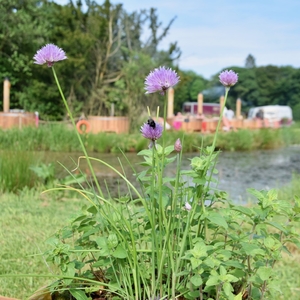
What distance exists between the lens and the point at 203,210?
836mm

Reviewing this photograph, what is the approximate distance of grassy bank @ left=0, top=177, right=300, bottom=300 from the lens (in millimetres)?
1571

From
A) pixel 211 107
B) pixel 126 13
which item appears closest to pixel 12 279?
pixel 126 13

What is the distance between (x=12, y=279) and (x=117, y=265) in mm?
859

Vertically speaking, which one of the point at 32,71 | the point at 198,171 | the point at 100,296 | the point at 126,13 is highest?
the point at 126,13

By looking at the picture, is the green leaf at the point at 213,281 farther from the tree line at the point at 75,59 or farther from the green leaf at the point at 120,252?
the tree line at the point at 75,59

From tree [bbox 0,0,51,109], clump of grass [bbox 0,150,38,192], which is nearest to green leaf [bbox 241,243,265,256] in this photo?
clump of grass [bbox 0,150,38,192]

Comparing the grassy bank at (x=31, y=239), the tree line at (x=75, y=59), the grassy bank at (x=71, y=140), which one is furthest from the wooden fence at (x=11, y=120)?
the grassy bank at (x=31, y=239)

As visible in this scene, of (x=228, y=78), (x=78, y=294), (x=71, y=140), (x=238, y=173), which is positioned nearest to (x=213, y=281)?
(x=78, y=294)

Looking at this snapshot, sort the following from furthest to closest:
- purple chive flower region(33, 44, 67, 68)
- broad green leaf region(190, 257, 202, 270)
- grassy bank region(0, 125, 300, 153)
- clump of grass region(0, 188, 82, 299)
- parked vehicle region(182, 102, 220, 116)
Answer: parked vehicle region(182, 102, 220, 116)
grassy bank region(0, 125, 300, 153)
clump of grass region(0, 188, 82, 299)
purple chive flower region(33, 44, 67, 68)
broad green leaf region(190, 257, 202, 270)

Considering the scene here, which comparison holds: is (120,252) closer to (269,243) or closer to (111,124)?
(269,243)

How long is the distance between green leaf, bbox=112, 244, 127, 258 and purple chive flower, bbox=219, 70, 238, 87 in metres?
0.39

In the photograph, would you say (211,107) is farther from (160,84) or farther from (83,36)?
(160,84)

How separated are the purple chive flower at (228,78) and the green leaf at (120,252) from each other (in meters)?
0.39

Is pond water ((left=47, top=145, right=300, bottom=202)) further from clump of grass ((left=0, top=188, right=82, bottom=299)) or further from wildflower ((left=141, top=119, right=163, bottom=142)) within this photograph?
wildflower ((left=141, top=119, right=163, bottom=142))
